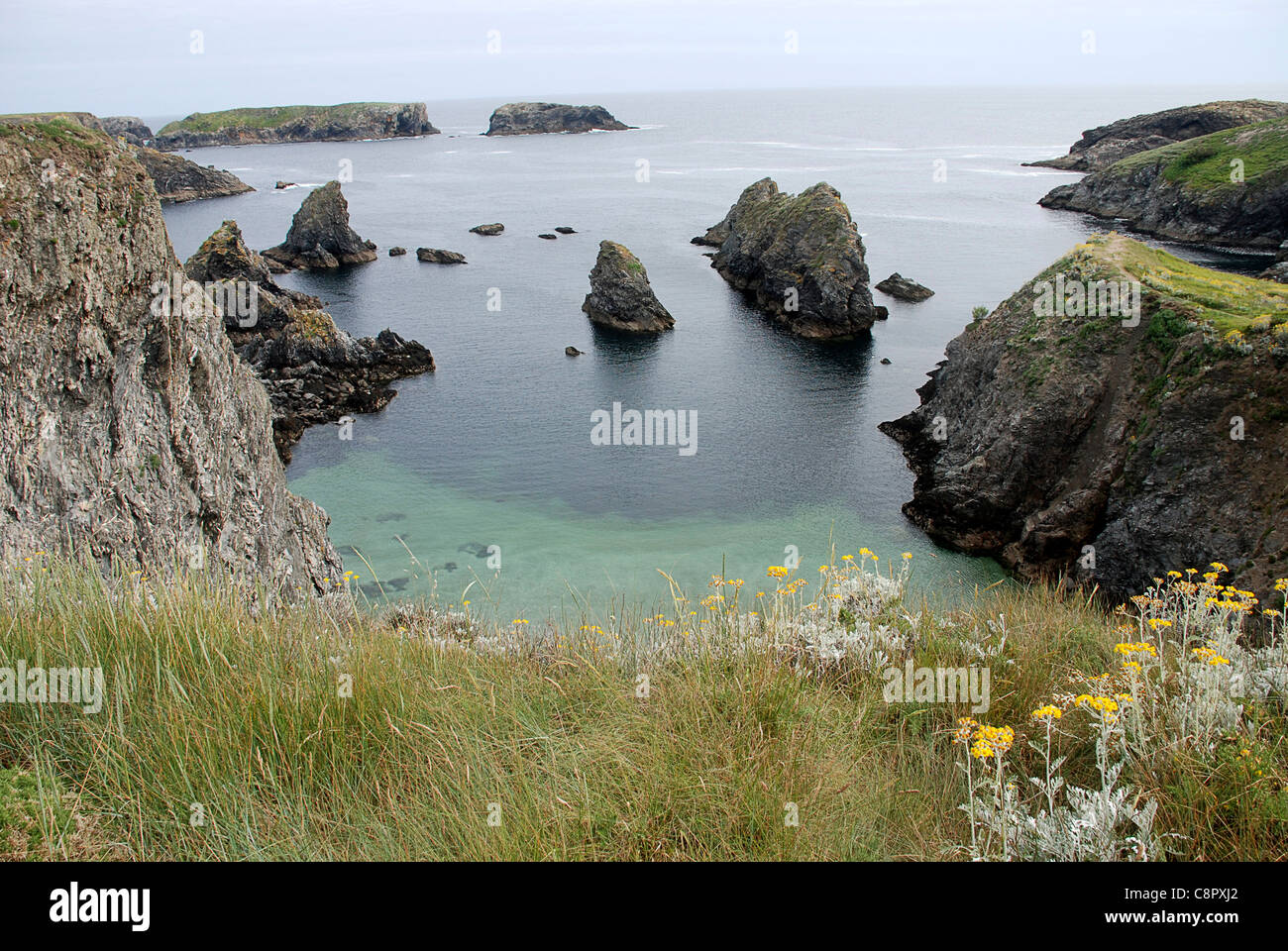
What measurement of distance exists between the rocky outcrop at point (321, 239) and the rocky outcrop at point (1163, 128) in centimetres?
11065

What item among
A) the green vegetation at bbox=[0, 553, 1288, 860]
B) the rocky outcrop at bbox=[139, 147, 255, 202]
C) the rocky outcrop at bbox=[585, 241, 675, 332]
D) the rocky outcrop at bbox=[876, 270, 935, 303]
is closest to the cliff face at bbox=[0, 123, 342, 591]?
the green vegetation at bbox=[0, 553, 1288, 860]

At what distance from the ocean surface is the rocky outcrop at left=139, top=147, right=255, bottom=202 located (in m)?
13.0

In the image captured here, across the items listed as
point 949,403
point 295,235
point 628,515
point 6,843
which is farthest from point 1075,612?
point 295,235

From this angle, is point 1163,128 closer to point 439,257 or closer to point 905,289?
point 905,289

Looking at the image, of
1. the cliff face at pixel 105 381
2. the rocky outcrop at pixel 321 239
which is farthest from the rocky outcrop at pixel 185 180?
the cliff face at pixel 105 381

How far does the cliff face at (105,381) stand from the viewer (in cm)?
1397

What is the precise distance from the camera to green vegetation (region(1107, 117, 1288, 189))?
279ft

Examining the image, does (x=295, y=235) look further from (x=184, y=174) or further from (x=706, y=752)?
(x=706, y=752)

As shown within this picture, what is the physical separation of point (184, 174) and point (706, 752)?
150507mm

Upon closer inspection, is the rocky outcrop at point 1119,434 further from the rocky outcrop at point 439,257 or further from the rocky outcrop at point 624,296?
the rocky outcrop at point 439,257

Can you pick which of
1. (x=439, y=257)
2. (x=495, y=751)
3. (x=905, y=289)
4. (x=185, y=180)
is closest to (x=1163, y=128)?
(x=905, y=289)

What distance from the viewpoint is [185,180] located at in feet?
414

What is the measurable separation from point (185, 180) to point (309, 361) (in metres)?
103

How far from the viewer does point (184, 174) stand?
12612 centimetres
